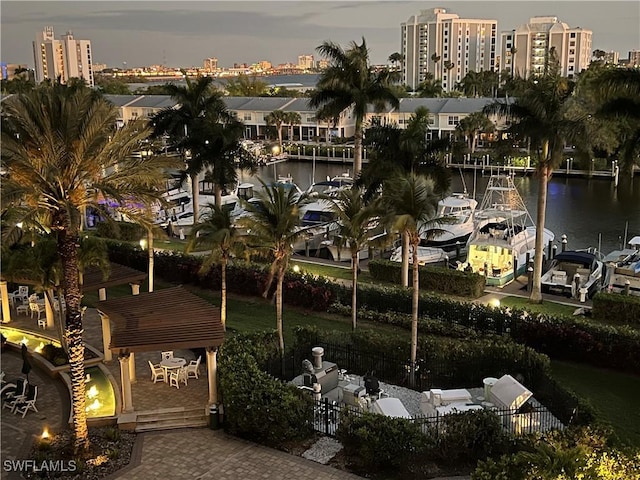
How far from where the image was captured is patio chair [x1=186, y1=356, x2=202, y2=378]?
712 inches

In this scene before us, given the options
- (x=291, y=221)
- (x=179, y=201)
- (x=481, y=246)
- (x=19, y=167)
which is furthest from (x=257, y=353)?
(x=179, y=201)

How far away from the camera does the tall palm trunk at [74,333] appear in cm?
1438

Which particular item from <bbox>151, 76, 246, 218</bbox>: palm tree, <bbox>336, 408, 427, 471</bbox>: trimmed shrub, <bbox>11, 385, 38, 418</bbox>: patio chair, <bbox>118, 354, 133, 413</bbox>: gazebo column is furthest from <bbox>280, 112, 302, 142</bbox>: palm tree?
<bbox>336, 408, 427, 471</bbox>: trimmed shrub

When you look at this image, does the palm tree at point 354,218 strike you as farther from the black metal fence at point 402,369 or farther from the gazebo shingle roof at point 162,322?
the gazebo shingle roof at point 162,322

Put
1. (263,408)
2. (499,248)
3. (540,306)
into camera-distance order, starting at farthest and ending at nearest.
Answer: (499,248), (540,306), (263,408)

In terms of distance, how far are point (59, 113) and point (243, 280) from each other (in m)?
13.3

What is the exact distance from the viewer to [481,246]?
3198cm

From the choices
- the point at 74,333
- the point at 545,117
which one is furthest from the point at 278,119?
the point at 74,333

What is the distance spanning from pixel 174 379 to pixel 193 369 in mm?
627

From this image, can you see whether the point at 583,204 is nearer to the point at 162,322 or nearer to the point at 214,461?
the point at 162,322

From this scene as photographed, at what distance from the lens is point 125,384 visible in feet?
52.1

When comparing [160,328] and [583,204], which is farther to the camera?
[583,204]

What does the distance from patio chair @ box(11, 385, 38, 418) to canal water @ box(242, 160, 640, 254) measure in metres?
33.1

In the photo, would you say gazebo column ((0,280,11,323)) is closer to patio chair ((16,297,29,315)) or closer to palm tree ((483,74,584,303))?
patio chair ((16,297,29,315))
